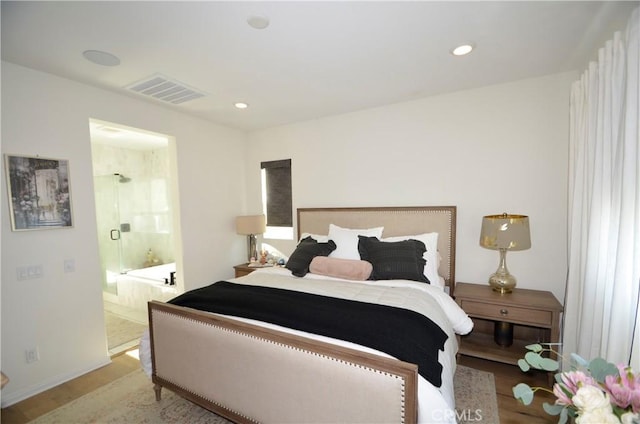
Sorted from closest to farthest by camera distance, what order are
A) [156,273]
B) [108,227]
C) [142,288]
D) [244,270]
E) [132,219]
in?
1. [244,270]
2. [142,288]
3. [156,273]
4. [108,227]
5. [132,219]

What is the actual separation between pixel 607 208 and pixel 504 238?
28.1 inches

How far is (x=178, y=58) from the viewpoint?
206cm

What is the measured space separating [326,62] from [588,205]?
2.12 m

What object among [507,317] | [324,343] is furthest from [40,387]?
[507,317]

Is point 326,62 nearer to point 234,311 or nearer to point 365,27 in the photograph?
point 365,27

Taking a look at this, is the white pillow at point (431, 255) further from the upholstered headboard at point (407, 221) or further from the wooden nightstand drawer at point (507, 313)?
the wooden nightstand drawer at point (507, 313)

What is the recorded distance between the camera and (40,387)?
2246 mm

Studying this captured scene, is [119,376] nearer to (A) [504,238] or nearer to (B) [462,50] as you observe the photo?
(A) [504,238]

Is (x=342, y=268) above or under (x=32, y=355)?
above

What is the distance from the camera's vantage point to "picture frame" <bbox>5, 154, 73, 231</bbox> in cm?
212

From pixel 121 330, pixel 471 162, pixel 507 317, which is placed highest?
pixel 471 162

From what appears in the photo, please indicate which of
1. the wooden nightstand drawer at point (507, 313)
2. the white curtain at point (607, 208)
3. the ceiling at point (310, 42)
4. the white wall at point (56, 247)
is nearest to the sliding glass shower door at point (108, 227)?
the white wall at point (56, 247)

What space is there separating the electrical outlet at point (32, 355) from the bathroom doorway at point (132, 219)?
4.52 feet

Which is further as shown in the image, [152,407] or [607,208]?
[152,407]
